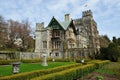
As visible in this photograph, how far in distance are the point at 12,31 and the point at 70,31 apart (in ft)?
68.8

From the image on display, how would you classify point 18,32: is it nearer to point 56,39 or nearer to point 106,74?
point 56,39

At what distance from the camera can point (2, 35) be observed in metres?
49.2

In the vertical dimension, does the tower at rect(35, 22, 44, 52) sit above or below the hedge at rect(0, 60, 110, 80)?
above

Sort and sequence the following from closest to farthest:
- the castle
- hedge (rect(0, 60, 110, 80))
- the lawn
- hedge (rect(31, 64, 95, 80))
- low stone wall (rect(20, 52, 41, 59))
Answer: hedge (rect(0, 60, 110, 80)), hedge (rect(31, 64, 95, 80)), the lawn, low stone wall (rect(20, 52, 41, 59)), the castle

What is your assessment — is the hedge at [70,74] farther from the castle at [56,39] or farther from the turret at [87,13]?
the turret at [87,13]

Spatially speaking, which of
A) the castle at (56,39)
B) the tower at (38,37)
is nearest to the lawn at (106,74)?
the castle at (56,39)

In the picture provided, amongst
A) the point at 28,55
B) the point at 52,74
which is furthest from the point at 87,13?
the point at 52,74

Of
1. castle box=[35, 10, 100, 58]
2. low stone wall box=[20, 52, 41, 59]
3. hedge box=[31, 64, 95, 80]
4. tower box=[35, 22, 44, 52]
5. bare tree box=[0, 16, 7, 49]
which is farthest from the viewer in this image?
bare tree box=[0, 16, 7, 49]

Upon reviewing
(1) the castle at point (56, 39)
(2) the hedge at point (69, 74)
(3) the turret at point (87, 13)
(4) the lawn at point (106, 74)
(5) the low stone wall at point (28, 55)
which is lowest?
(4) the lawn at point (106, 74)

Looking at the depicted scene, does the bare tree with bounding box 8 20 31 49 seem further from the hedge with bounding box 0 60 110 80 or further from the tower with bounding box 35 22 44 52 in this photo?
the hedge with bounding box 0 60 110 80

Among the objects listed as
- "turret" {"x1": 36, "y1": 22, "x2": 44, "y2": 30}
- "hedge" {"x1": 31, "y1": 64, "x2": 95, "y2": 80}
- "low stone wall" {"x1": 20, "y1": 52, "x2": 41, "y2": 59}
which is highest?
"turret" {"x1": 36, "y1": 22, "x2": 44, "y2": 30}

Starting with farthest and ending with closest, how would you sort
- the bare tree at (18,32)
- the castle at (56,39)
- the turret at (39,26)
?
1. the bare tree at (18,32)
2. the turret at (39,26)
3. the castle at (56,39)

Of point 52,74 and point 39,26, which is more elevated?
point 39,26

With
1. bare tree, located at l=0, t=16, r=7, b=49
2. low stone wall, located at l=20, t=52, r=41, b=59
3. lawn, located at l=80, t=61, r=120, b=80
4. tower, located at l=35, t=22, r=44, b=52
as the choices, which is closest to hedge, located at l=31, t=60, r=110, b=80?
lawn, located at l=80, t=61, r=120, b=80
